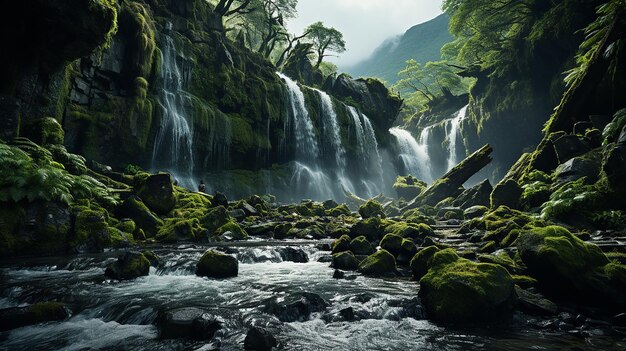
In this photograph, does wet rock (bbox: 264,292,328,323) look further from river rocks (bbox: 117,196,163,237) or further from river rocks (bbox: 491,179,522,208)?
river rocks (bbox: 491,179,522,208)

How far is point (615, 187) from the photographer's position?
32.3 feet

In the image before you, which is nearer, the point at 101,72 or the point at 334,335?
the point at 334,335

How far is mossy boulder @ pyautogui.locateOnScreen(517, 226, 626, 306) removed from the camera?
5.16 meters

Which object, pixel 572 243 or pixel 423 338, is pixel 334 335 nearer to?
pixel 423 338

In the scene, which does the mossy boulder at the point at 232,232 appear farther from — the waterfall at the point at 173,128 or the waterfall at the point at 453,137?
the waterfall at the point at 453,137

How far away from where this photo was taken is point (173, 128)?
24.7 metres

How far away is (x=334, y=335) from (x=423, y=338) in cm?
123

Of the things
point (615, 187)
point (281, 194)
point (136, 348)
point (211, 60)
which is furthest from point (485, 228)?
point (211, 60)

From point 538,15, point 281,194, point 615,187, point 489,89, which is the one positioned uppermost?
point 538,15

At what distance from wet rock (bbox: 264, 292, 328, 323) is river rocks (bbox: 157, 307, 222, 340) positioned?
3.46ft

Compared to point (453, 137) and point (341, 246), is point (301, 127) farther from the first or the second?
point (341, 246)

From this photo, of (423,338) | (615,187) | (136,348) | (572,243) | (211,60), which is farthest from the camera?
(211,60)

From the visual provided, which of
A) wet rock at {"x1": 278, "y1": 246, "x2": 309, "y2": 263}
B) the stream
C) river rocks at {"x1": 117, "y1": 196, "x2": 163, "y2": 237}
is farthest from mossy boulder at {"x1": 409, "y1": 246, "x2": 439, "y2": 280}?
river rocks at {"x1": 117, "y1": 196, "x2": 163, "y2": 237}

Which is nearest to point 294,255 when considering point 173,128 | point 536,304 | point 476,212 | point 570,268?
point 536,304
